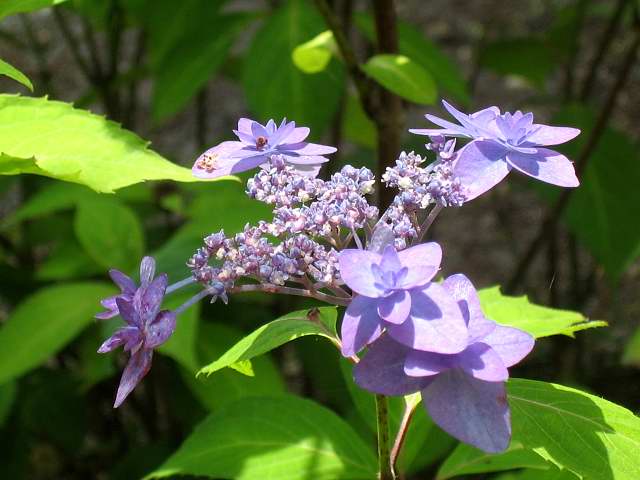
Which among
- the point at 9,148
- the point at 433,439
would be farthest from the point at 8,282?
the point at 9,148

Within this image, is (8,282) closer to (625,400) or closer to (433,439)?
(433,439)

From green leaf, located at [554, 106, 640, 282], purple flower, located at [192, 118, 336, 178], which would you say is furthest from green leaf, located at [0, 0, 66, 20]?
green leaf, located at [554, 106, 640, 282]

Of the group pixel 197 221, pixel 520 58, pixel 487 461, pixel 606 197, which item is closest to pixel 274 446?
pixel 487 461

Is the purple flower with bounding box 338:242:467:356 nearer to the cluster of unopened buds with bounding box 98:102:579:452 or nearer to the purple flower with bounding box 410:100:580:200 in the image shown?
the cluster of unopened buds with bounding box 98:102:579:452

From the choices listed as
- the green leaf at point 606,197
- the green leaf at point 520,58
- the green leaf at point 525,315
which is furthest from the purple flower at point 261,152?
the green leaf at point 520,58

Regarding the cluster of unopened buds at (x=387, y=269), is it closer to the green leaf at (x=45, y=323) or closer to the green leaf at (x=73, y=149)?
the green leaf at (x=73, y=149)

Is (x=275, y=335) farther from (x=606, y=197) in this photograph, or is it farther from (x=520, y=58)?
(x=520, y=58)
